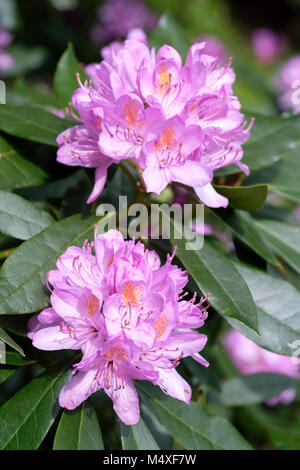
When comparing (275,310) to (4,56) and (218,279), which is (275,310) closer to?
(218,279)

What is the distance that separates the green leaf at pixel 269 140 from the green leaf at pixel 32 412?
51cm

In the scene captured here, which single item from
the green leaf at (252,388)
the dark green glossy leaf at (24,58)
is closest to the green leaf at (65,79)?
the green leaf at (252,388)

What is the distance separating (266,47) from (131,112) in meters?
5.42

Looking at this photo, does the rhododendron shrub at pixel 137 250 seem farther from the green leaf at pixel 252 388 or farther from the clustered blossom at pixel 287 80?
the clustered blossom at pixel 287 80

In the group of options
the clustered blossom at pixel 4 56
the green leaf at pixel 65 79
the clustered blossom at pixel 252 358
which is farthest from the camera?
the clustered blossom at pixel 4 56

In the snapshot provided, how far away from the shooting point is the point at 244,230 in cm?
94

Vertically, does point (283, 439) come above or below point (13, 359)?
below

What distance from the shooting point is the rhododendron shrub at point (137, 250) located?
2.54 feet

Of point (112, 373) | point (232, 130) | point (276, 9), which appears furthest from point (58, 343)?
point (276, 9)

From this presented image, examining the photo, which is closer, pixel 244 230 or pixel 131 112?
pixel 131 112

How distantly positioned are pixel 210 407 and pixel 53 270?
101 cm

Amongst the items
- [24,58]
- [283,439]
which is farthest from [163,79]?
[24,58]

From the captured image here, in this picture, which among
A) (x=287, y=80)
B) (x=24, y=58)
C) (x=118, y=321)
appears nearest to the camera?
(x=118, y=321)
